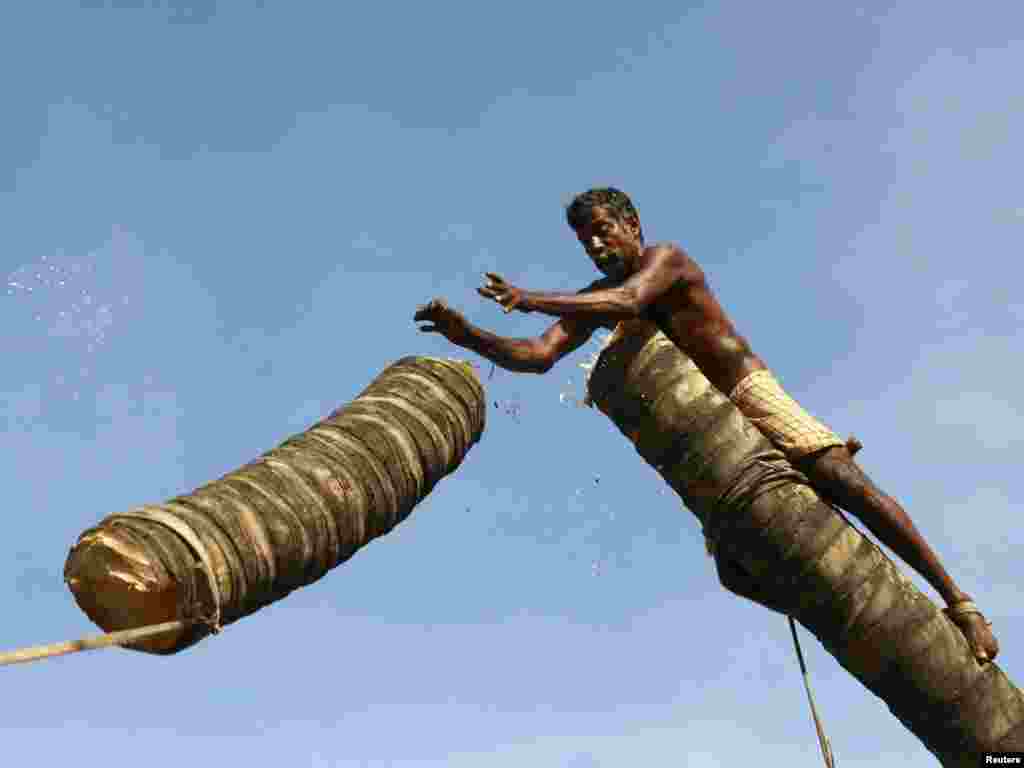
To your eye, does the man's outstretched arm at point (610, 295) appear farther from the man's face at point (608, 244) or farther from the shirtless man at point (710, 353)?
the man's face at point (608, 244)

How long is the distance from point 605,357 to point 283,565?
2.99m

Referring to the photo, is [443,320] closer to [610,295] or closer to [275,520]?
[610,295]

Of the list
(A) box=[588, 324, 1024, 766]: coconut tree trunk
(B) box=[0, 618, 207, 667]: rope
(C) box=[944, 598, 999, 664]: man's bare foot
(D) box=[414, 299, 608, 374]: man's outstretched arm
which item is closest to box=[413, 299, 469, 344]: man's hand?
(D) box=[414, 299, 608, 374]: man's outstretched arm

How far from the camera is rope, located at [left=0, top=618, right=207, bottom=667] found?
4.26m

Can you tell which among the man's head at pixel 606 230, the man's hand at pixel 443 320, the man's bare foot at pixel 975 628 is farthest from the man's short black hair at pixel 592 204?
the man's bare foot at pixel 975 628

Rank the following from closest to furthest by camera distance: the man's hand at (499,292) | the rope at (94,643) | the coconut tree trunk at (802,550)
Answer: the rope at (94,643) → the man's hand at (499,292) → the coconut tree trunk at (802,550)

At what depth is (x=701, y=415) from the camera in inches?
296

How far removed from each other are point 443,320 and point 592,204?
168cm

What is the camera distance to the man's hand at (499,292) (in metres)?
6.35

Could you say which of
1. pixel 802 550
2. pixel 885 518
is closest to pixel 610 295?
pixel 802 550

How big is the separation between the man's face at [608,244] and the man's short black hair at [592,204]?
0.11ft

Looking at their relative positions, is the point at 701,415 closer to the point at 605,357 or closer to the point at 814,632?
the point at 605,357

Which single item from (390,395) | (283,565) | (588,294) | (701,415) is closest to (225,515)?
(283,565)

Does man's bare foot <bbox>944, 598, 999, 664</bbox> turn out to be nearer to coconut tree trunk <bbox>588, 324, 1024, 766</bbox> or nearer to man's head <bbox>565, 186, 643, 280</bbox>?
coconut tree trunk <bbox>588, 324, 1024, 766</bbox>
